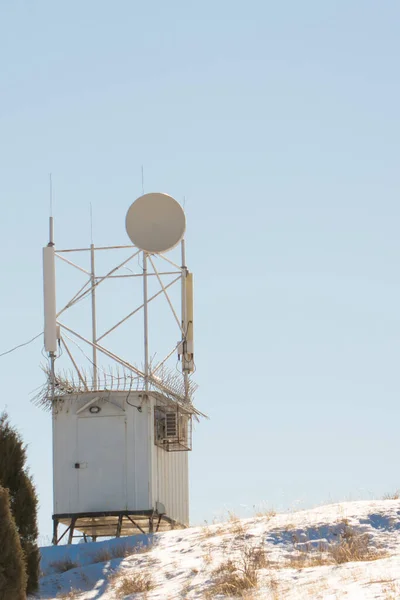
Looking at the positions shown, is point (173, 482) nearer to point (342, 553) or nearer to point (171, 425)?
point (171, 425)

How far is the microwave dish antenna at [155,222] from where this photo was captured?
27922 millimetres

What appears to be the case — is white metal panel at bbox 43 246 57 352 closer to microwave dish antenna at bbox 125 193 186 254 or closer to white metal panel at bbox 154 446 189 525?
microwave dish antenna at bbox 125 193 186 254

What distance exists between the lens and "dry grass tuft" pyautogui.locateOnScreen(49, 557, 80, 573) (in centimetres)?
2158

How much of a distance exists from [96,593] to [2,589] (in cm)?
265

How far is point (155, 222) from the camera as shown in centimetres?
2797

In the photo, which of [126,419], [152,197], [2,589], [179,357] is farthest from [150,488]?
[2,589]

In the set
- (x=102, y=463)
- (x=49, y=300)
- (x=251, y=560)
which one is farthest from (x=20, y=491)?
(x=49, y=300)

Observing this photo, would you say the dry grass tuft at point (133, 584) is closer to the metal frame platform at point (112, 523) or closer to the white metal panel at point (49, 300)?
the metal frame platform at point (112, 523)

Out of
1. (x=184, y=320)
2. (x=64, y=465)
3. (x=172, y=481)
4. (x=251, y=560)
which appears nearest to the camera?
(x=251, y=560)

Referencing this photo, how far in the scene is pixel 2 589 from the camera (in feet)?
55.7

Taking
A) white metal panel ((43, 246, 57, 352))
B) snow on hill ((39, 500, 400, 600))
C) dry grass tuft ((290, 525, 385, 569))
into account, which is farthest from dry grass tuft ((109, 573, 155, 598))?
white metal panel ((43, 246, 57, 352))

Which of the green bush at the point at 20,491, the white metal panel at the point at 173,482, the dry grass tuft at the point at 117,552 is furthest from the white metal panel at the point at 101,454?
the green bush at the point at 20,491

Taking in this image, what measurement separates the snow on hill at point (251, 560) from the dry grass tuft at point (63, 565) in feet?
0.06

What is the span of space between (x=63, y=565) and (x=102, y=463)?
514cm
